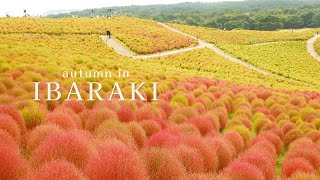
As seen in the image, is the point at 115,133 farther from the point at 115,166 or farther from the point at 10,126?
the point at 115,166

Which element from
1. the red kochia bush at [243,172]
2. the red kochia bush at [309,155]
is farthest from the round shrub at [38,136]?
the red kochia bush at [309,155]

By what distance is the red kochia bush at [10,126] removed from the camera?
7969mm

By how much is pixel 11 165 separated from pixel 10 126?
240 centimetres

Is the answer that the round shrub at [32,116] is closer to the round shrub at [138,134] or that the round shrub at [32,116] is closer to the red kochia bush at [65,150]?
the round shrub at [138,134]

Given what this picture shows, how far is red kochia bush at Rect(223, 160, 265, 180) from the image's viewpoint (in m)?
7.38

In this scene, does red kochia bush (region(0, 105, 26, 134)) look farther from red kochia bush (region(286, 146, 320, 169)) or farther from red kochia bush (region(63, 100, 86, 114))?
red kochia bush (region(286, 146, 320, 169))

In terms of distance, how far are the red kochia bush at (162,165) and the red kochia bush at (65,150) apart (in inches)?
47.8

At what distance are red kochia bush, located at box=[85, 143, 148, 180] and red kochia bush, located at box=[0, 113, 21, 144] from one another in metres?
2.94

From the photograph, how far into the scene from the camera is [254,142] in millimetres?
11383

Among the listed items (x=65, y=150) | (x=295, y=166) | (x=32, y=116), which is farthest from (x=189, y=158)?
(x=32, y=116)

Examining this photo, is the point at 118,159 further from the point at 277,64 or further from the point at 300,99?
the point at 277,64

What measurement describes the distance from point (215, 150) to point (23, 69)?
13.1 metres

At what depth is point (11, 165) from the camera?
5.89m

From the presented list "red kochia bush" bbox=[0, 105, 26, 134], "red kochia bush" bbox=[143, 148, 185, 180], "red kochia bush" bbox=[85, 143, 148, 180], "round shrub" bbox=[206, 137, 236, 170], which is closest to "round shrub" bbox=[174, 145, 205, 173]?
"red kochia bush" bbox=[143, 148, 185, 180]
